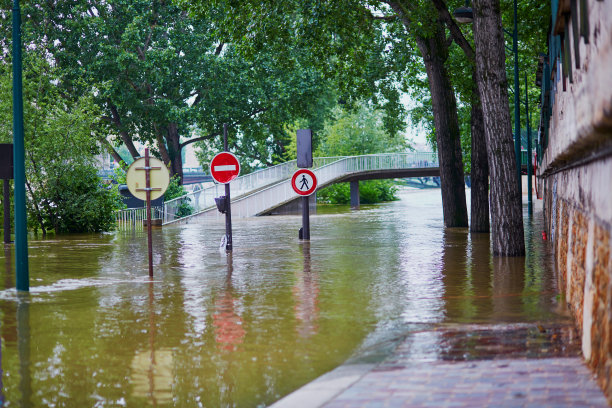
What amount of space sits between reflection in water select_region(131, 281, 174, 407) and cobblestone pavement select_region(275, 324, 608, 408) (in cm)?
103

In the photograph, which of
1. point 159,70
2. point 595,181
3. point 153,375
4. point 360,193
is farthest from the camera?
point 360,193

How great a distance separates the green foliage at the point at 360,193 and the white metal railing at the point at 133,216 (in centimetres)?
2430

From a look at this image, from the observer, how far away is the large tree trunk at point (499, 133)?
15852 mm

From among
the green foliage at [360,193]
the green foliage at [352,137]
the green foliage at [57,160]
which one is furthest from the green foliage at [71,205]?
the green foliage at [352,137]

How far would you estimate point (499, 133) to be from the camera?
16.0m

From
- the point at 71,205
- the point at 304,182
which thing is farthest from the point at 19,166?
the point at 71,205

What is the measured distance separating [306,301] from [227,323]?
1.80 metres

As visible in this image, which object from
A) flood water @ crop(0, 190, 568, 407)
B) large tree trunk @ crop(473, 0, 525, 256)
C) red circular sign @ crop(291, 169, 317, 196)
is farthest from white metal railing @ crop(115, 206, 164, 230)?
large tree trunk @ crop(473, 0, 525, 256)

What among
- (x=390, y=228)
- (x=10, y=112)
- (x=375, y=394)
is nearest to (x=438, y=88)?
(x=390, y=228)

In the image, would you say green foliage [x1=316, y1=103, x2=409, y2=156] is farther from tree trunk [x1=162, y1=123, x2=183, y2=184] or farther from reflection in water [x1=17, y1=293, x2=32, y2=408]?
reflection in water [x1=17, y1=293, x2=32, y2=408]

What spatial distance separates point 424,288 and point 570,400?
6.72 m

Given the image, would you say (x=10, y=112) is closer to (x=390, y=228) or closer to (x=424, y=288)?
(x=390, y=228)

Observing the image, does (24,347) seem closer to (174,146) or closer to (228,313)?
(228,313)

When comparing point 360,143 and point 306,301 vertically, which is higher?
point 360,143
